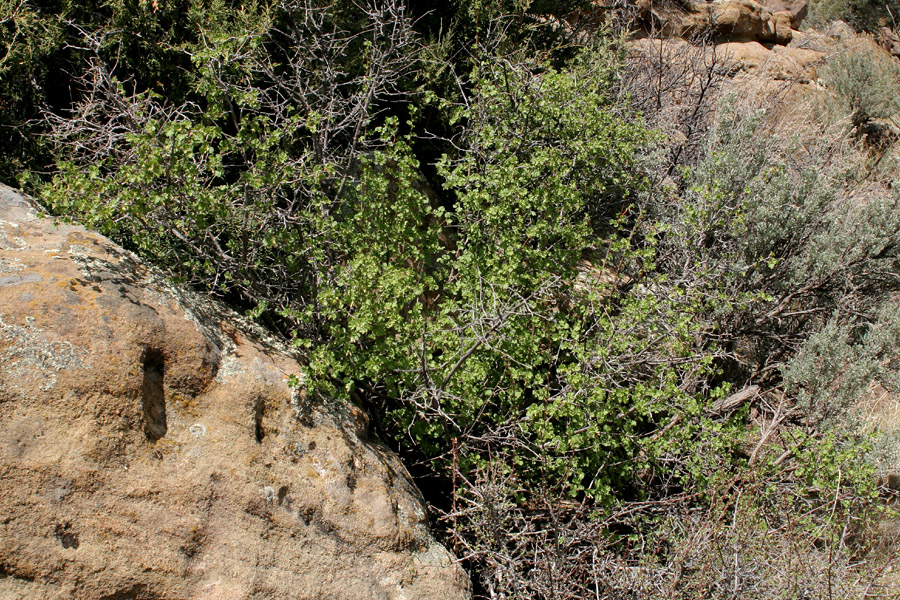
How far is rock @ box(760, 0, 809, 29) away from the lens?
12.1 metres

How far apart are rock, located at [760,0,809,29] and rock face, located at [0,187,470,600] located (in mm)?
12446

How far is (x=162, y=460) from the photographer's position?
8.35 feet

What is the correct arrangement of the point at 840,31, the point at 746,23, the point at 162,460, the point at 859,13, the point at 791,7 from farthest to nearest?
the point at 859,13
the point at 840,31
the point at 791,7
the point at 746,23
the point at 162,460

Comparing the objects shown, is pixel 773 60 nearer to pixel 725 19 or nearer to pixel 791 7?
pixel 725 19

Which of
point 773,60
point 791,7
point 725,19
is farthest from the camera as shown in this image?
point 791,7

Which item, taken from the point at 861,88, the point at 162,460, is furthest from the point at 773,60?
the point at 162,460

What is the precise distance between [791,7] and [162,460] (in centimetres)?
1348

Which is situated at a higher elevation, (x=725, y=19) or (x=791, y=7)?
(x=791, y=7)

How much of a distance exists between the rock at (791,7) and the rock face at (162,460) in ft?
40.8

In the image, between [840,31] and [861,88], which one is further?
[840,31]

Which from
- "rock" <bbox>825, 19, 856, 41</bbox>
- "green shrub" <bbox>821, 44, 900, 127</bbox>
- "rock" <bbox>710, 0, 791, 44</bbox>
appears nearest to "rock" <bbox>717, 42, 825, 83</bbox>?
"rock" <bbox>710, 0, 791, 44</bbox>

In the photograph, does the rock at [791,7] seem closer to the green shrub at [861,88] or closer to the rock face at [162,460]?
the green shrub at [861,88]

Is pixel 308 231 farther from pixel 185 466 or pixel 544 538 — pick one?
pixel 544 538

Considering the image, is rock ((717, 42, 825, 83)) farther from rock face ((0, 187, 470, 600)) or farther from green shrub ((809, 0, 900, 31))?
rock face ((0, 187, 470, 600))
